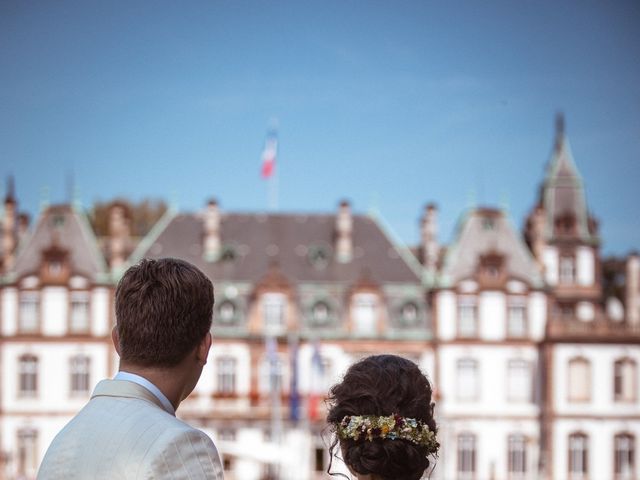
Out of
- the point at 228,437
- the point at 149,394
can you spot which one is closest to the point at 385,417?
the point at 149,394

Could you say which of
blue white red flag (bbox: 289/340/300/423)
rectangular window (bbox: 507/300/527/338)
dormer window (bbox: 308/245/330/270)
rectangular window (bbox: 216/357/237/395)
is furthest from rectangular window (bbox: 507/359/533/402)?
rectangular window (bbox: 216/357/237/395)

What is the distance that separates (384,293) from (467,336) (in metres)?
3.78

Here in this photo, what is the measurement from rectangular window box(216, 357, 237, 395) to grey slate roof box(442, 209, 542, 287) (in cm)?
916

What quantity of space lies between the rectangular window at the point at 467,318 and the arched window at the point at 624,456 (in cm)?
716

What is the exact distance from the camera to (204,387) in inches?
1980

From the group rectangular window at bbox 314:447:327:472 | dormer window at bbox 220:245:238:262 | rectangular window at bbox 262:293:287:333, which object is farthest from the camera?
dormer window at bbox 220:245:238:262

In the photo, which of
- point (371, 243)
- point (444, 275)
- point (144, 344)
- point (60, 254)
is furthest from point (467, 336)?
point (144, 344)

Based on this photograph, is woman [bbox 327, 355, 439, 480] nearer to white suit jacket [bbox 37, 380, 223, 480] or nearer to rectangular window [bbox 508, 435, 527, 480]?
white suit jacket [bbox 37, 380, 223, 480]

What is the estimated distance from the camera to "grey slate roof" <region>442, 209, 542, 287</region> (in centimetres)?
5066

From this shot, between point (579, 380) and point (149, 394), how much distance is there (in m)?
48.1

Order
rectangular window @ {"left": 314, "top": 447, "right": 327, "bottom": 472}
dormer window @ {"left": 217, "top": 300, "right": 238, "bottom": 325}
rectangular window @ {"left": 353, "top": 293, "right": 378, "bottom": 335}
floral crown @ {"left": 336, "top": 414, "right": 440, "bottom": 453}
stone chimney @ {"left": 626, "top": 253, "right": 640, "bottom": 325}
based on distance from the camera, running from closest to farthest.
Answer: floral crown @ {"left": 336, "top": 414, "right": 440, "bottom": 453}
rectangular window @ {"left": 314, "top": 447, "right": 327, "bottom": 472}
dormer window @ {"left": 217, "top": 300, "right": 238, "bottom": 325}
rectangular window @ {"left": 353, "top": 293, "right": 378, "bottom": 335}
stone chimney @ {"left": 626, "top": 253, "right": 640, "bottom": 325}

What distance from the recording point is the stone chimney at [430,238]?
176ft

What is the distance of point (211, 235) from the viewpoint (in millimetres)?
52500

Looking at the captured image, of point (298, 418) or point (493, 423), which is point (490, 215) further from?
point (298, 418)
